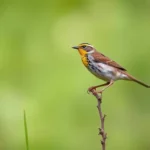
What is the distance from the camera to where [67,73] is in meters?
9.03

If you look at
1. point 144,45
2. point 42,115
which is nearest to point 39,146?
point 42,115

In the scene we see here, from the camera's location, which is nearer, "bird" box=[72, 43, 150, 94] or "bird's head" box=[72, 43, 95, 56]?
"bird" box=[72, 43, 150, 94]

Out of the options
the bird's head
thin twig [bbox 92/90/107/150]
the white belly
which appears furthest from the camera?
the bird's head

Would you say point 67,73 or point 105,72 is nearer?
point 105,72

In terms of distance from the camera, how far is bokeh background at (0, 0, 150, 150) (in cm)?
769

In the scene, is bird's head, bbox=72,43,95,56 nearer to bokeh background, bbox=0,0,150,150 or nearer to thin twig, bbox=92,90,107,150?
thin twig, bbox=92,90,107,150

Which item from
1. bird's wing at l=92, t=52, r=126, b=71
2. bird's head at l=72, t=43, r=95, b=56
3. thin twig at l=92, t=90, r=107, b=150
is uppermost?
bird's head at l=72, t=43, r=95, b=56

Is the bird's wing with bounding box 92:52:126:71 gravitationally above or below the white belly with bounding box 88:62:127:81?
above

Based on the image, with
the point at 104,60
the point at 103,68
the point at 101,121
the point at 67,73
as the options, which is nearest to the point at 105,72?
the point at 103,68

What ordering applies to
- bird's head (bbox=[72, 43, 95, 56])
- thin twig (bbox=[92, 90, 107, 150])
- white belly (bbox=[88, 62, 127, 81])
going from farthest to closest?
bird's head (bbox=[72, 43, 95, 56])
white belly (bbox=[88, 62, 127, 81])
thin twig (bbox=[92, 90, 107, 150])

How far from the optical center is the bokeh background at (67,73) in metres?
7.69

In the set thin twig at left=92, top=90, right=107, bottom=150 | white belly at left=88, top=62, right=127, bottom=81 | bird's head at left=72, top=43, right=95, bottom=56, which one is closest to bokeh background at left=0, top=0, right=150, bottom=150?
bird's head at left=72, top=43, right=95, bottom=56

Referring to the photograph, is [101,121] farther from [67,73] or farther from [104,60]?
[67,73]

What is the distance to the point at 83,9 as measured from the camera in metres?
10.6
